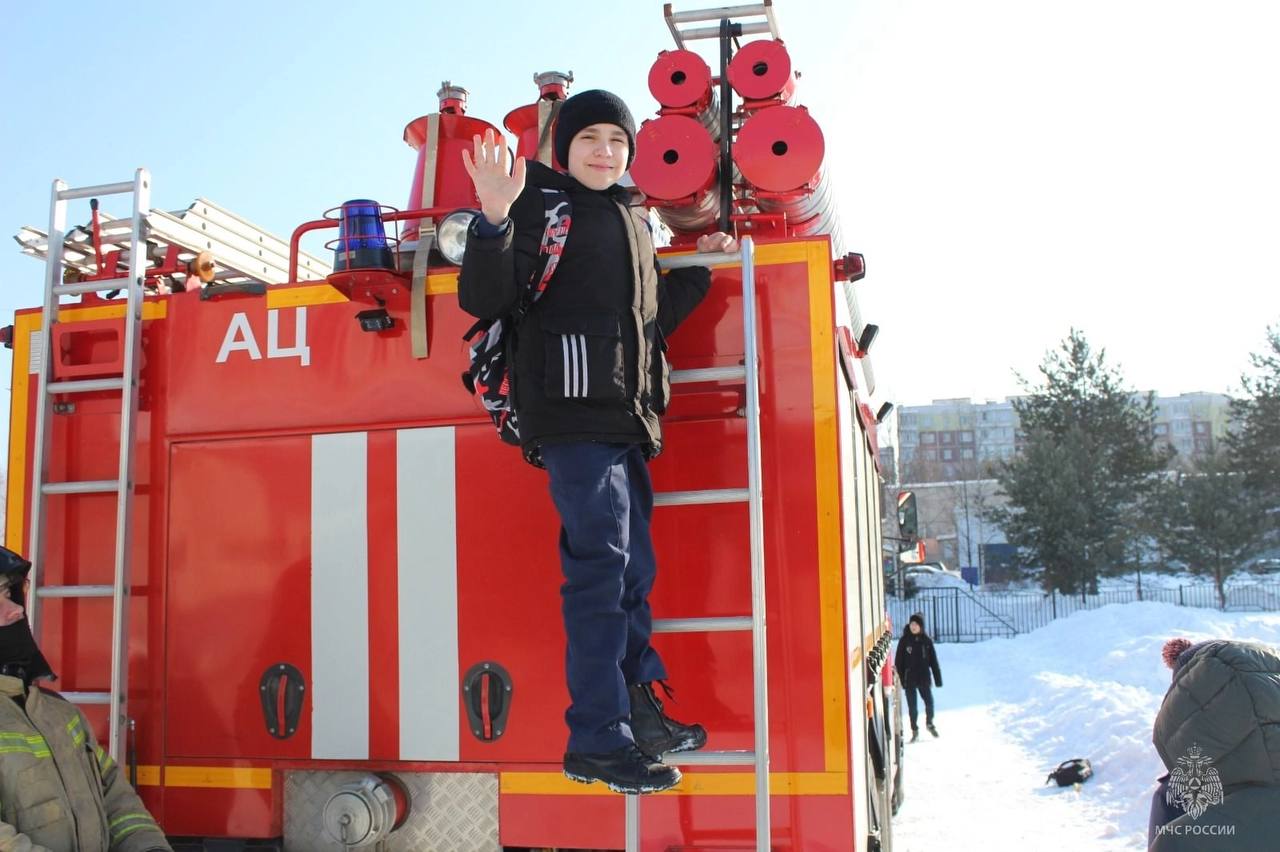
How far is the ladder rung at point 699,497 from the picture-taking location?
9.45 feet

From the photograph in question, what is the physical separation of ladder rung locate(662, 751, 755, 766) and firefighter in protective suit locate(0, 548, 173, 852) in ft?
4.65

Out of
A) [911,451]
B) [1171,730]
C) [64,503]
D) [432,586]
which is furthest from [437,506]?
[911,451]

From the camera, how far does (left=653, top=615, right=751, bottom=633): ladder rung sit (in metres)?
2.82

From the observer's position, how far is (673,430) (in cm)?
310

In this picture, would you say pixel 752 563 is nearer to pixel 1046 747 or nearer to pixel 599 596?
pixel 599 596

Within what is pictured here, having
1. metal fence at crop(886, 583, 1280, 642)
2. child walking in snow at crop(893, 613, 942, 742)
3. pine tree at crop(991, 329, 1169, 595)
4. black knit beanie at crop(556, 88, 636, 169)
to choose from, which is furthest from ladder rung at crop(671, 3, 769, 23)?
pine tree at crop(991, 329, 1169, 595)

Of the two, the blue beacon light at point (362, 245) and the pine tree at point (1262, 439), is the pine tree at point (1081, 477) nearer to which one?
the pine tree at point (1262, 439)

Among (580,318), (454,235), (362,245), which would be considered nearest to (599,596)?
(580,318)

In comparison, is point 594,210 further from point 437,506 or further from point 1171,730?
point 1171,730

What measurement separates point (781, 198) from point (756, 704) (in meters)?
1.69

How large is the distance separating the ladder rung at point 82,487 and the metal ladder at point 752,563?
183 centimetres

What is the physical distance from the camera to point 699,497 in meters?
2.90

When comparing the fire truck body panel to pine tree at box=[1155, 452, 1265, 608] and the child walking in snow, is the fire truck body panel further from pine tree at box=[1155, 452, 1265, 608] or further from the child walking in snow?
pine tree at box=[1155, 452, 1265, 608]

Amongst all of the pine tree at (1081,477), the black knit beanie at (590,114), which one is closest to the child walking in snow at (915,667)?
the black knit beanie at (590,114)
